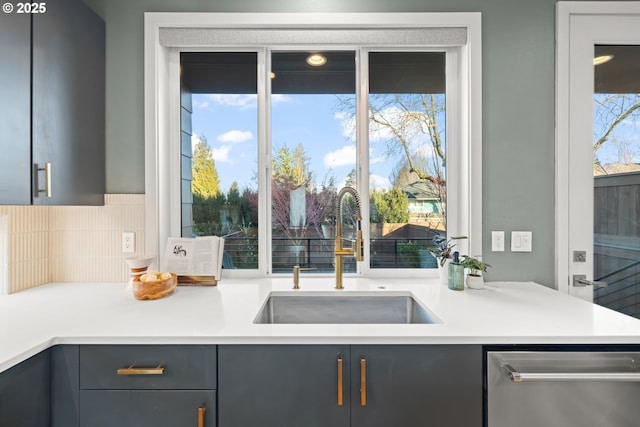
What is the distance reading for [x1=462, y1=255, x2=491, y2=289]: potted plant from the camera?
161 centimetres

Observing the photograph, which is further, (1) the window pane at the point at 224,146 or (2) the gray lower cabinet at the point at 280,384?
(1) the window pane at the point at 224,146

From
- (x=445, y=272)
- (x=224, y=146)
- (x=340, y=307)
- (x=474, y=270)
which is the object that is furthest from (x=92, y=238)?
(x=474, y=270)

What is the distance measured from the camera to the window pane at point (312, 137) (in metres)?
1.90

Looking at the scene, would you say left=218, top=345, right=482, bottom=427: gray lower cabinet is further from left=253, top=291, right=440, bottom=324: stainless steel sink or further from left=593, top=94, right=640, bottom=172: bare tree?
left=593, top=94, right=640, bottom=172: bare tree

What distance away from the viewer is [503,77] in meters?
1.79

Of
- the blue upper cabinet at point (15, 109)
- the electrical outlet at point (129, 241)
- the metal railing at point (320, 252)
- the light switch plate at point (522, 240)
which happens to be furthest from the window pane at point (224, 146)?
the light switch plate at point (522, 240)

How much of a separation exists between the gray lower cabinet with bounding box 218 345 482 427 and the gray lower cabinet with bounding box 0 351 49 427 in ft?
1.73

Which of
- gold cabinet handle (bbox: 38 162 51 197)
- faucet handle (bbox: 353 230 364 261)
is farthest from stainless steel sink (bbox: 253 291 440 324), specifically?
gold cabinet handle (bbox: 38 162 51 197)

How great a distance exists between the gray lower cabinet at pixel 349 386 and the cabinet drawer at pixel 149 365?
0.06m

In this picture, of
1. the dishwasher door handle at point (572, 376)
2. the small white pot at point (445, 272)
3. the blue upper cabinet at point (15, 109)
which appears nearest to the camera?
the dishwasher door handle at point (572, 376)

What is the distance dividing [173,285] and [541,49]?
2.13 m

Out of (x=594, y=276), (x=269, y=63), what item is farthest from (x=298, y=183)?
(x=594, y=276)

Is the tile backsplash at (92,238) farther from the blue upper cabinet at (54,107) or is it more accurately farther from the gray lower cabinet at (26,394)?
the gray lower cabinet at (26,394)
